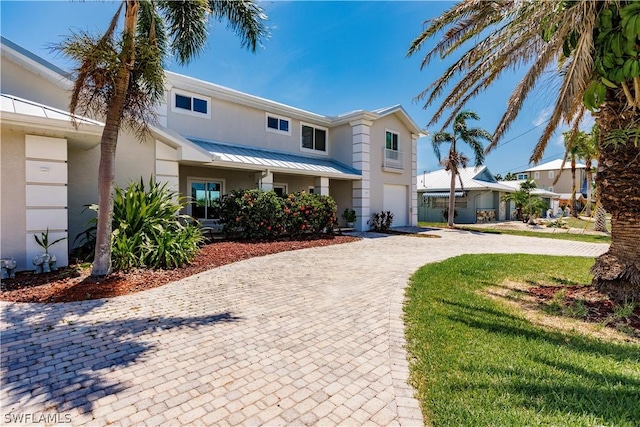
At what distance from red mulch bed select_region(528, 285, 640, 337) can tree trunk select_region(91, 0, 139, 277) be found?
29.9 ft

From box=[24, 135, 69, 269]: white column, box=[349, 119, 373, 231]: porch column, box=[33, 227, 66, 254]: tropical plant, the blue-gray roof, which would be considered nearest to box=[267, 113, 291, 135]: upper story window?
the blue-gray roof

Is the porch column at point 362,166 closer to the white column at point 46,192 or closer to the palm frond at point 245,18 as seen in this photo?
the palm frond at point 245,18

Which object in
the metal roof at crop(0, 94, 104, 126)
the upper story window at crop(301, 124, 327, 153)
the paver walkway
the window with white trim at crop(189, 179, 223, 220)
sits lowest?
the paver walkway

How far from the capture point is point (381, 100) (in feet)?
67.7

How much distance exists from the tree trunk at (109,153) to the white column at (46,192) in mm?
1647

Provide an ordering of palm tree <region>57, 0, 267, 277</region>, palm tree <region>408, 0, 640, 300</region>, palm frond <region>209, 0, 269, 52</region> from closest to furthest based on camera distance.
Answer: palm tree <region>408, 0, 640, 300</region>
palm tree <region>57, 0, 267, 277</region>
palm frond <region>209, 0, 269, 52</region>

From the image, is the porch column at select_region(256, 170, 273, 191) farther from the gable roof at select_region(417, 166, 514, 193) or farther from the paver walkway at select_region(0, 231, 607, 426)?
the gable roof at select_region(417, 166, 514, 193)

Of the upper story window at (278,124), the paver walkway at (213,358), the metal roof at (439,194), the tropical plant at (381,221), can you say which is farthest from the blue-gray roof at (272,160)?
the metal roof at (439,194)

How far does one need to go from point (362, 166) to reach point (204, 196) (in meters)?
9.11

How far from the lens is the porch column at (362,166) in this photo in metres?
18.7

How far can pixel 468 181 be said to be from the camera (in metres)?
30.4

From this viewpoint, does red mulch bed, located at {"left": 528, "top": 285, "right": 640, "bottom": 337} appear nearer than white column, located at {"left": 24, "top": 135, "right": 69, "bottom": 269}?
Yes

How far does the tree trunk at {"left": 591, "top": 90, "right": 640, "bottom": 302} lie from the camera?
17.1 ft

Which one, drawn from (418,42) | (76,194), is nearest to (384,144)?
(418,42)
